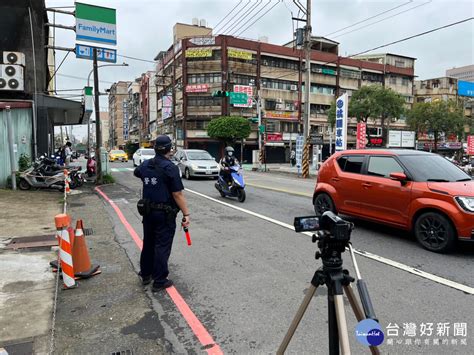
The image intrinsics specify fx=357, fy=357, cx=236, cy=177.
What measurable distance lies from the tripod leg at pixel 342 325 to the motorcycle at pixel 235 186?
8775mm

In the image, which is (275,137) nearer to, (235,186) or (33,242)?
(235,186)

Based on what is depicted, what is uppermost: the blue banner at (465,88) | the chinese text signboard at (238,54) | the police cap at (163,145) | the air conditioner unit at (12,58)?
the chinese text signboard at (238,54)

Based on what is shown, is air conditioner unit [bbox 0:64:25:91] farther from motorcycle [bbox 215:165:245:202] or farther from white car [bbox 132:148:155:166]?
white car [bbox 132:148:155:166]

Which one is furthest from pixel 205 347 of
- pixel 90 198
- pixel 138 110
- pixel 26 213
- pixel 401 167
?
pixel 138 110

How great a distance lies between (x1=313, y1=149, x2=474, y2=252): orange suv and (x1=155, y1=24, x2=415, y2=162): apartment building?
39.0 meters

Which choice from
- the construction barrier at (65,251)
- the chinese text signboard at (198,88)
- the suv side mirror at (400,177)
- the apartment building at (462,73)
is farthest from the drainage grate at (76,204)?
the apartment building at (462,73)

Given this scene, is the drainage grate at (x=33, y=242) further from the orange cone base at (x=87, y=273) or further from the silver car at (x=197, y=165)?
the silver car at (x=197, y=165)

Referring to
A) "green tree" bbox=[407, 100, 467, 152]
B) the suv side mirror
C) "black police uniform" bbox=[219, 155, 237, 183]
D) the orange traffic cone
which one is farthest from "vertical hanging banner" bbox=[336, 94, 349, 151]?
"green tree" bbox=[407, 100, 467, 152]

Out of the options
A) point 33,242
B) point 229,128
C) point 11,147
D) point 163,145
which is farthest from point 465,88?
point 33,242

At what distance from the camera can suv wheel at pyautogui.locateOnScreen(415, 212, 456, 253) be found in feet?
17.7

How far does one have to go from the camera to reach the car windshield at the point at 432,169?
6.00 m

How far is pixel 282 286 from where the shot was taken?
4414mm

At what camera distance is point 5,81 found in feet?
46.3

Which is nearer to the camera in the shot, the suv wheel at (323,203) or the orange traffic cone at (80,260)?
the orange traffic cone at (80,260)
